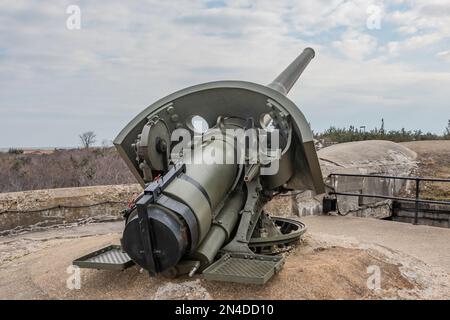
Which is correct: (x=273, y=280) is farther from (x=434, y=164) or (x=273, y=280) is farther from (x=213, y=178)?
(x=434, y=164)

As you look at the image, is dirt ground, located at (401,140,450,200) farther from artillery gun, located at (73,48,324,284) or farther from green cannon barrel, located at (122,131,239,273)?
green cannon barrel, located at (122,131,239,273)

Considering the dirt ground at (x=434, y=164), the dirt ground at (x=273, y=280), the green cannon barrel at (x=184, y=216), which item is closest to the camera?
the green cannon barrel at (x=184, y=216)

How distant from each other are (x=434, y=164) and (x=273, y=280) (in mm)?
8695

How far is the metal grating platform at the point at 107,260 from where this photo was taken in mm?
3666

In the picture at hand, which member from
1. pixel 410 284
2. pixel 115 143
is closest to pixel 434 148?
pixel 410 284

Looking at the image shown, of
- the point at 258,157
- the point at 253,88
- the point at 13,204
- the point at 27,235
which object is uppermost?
the point at 253,88

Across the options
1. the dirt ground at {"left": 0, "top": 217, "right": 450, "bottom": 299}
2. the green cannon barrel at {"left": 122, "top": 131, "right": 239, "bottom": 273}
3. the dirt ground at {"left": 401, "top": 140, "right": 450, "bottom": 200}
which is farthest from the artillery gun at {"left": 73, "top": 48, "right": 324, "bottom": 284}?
the dirt ground at {"left": 401, "top": 140, "right": 450, "bottom": 200}

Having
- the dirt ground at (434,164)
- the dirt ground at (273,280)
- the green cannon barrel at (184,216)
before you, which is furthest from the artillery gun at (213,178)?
the dirt ground at (434,164)

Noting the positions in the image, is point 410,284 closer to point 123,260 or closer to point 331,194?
point 123,260

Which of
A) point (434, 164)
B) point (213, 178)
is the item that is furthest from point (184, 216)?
point (434, 164)

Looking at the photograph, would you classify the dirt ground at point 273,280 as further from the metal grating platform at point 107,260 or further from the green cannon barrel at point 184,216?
the green cannon barrel at point 184,216

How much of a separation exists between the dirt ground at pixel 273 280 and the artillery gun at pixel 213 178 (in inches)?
6.0

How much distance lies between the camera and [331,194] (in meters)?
8.07

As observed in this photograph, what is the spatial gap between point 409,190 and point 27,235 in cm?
748
